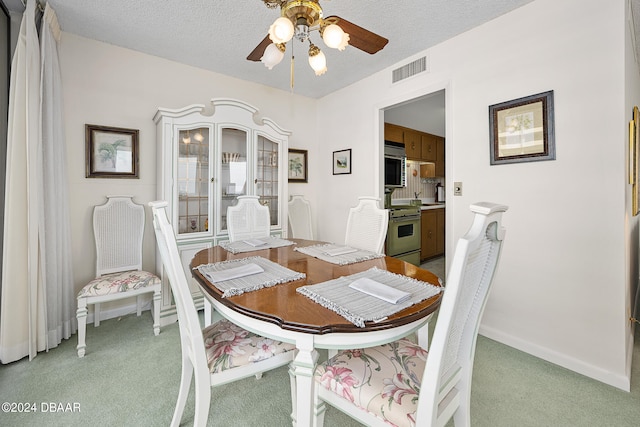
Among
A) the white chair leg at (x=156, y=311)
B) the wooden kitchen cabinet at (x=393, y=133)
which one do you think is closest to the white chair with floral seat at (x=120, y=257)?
the white chair leg at (x=156, y=311)

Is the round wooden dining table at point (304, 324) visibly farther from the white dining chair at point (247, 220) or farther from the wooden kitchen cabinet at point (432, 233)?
the wooden kitchen cabinet at point (432, 233)

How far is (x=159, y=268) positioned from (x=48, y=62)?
184 cm

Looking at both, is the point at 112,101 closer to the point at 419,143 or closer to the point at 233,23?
the point at 233,23

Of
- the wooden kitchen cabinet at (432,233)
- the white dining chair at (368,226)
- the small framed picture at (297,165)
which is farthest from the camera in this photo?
the wooden kitchen cabinet at (432,233)

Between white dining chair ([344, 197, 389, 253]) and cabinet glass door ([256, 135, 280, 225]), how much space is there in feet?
4.06

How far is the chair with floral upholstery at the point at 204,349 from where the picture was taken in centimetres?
114

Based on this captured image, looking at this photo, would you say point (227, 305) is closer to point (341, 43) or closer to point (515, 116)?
point (341, 43)

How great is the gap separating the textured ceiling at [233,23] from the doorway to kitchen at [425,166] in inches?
53.0

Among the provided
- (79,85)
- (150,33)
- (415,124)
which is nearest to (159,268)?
(79,85)

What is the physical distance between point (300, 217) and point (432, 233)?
2.39m

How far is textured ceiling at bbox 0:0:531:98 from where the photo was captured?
82.4 inches

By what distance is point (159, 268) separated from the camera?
2656 millimetres

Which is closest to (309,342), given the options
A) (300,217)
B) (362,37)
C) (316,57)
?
(316,57)

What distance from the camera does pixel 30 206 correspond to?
1.93 metres
